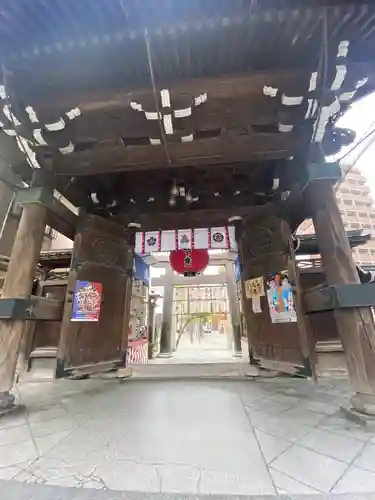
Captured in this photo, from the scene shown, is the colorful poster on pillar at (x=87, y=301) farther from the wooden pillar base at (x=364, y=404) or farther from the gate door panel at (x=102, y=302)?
the wooden pillar base at (x=364, y=404)

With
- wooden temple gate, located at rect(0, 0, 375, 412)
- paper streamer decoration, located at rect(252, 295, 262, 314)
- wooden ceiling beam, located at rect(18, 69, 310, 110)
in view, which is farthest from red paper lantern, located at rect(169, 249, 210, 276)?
wooden ceiling beam, located at rect(18, 69, 310, 110)

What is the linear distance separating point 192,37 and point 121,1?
Result: 0.60 m

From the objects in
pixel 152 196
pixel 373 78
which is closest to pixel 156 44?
pixel 373 78

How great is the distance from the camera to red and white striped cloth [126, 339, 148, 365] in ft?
23.0

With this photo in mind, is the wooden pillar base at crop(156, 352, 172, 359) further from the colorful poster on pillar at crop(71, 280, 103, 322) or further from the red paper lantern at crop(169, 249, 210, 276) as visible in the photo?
the colorful poster on pillar at crop(71, 280, 103, 322)

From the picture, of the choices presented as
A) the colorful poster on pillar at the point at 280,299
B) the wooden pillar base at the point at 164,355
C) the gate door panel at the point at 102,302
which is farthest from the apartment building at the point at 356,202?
the gate door panel at the point at 102,302

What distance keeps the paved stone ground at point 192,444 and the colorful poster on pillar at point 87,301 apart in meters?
1.17

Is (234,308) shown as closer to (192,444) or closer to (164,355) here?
(164,355)

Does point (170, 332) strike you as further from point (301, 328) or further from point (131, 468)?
point (131, 468)

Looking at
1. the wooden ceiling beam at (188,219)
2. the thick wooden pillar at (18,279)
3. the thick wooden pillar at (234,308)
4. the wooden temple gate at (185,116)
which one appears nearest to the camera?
the wooden temple gate at (185,116)

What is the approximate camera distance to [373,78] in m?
2.66

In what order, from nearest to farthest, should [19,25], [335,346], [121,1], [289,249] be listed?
[121,1], [19,25], [289,249], [335,346]

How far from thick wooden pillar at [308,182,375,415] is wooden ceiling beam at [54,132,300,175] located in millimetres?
701

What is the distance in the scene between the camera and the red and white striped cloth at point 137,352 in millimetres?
7012
